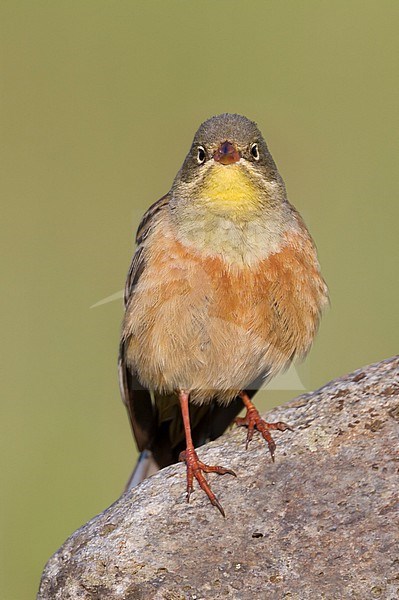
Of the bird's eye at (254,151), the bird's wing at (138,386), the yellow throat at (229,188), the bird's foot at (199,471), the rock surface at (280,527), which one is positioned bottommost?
the rock surface at (280,527)

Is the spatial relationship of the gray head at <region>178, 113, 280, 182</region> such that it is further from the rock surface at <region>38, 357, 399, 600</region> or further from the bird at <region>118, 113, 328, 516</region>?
the rock surface at <region>38, 357, 399, 600</region>

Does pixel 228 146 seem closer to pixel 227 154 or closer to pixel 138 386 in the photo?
pixel 227 154

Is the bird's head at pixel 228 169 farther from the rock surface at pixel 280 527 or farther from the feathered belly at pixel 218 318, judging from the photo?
the rock surface at pixel 280 527

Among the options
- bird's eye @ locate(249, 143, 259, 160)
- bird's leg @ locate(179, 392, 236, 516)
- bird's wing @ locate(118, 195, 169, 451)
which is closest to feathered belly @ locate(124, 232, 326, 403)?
bird's wing @ locate(118, 195, 169, 451)

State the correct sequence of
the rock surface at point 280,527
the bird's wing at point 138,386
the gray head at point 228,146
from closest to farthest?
the rock surface at point 280,527 → the gray head at point 228,146 → the bird's wing at point 138,386

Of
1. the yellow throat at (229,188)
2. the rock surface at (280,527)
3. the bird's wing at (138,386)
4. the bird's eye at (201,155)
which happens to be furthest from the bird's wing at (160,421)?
the rock surface at (280,527)

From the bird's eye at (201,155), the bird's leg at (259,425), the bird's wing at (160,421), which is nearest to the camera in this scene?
the bird's leg at (259,425)
